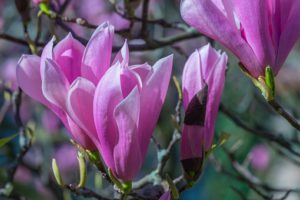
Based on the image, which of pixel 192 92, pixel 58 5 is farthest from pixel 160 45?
pixel 192 92

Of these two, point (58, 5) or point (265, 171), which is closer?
point (58, 5)

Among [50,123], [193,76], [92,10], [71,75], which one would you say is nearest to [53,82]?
[71,75]

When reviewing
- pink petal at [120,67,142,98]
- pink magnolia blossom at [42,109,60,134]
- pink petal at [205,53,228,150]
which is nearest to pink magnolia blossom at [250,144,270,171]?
pink magnolia blossom at [42,109,60,134]

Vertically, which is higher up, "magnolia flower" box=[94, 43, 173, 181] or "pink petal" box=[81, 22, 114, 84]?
"pink petal" box=[81, 22, 114, 84]

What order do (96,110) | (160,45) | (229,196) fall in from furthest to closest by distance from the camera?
(229,196), (160,45), (96,110)

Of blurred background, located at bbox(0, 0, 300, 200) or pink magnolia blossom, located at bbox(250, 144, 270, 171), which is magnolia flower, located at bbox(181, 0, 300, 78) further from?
pink magnolia blossom, located at bbox(250, 144, 270, 171)

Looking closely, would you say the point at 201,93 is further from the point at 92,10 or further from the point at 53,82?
the point at 92,10

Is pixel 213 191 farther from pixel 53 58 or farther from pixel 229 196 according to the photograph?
pixel 53 58
